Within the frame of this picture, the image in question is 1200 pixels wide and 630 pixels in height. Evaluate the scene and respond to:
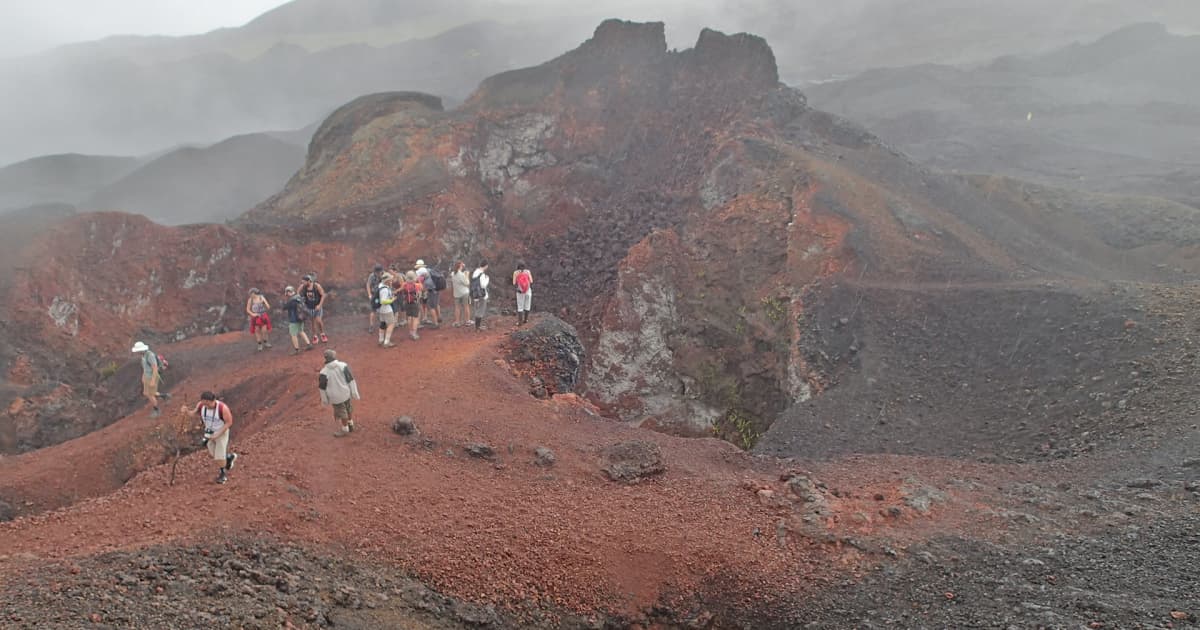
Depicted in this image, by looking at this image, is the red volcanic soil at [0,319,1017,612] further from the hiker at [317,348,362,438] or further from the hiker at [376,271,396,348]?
the hiker at [376,271,396,348]

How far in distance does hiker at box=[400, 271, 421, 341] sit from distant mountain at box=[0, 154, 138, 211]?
148 ft

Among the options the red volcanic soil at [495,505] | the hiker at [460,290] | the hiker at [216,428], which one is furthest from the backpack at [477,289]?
the hiker at [216,428]

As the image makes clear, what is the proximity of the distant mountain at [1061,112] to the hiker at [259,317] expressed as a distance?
37.8 m

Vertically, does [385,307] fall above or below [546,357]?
above

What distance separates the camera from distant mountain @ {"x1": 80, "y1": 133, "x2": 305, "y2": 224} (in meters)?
44.6

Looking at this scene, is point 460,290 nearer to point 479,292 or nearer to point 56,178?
point 479,292

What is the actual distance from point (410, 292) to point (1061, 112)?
58.2 m

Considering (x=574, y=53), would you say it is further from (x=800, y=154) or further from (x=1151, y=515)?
(x=1151, y=515)

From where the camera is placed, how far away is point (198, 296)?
775 inches

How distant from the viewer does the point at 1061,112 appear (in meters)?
52.9

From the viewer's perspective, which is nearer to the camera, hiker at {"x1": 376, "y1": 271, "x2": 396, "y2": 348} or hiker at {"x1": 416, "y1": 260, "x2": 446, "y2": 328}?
hiker at {"x1": 376, "y1": 271, "x2": 396, "y2": 348}

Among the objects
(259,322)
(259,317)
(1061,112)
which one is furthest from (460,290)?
(1061,112)

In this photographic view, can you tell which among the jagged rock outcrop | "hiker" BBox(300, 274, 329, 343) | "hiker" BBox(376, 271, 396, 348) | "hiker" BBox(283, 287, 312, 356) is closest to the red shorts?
"hiker" BBox(283, 287, 312, 356)

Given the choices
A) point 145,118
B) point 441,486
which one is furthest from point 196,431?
point 145,118
